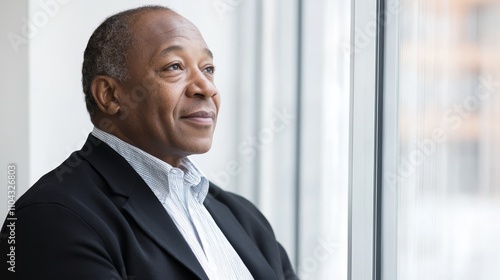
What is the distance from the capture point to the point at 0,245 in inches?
49.8

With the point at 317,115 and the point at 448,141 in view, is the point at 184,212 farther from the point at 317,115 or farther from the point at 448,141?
the point at 317,115

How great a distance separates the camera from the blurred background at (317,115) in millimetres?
1381

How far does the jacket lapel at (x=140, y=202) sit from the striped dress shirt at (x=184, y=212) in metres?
0.03

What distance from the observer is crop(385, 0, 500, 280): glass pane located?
4.20 ft

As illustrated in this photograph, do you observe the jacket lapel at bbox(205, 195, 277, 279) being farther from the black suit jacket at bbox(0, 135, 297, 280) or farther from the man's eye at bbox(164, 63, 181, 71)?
the man's eye at bbox(164, 63, 181, 71)

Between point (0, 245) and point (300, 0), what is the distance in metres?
1.15

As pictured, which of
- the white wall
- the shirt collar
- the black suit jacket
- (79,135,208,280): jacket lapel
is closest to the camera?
the black suit jacket

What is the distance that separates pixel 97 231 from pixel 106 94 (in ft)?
1.13

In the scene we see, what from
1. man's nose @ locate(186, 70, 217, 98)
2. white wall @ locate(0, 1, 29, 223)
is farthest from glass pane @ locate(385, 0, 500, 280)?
white wall @ locate(0, 1, 29, 223)

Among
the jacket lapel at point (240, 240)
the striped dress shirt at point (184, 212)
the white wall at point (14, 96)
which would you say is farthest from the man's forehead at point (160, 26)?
the white wall at point (14, 96)

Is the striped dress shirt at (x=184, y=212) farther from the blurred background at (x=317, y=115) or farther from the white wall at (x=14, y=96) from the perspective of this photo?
the white wall at (x=14, y=96)

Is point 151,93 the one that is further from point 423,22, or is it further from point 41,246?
point 423,22

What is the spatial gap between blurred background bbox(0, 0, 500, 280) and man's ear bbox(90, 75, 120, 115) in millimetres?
611

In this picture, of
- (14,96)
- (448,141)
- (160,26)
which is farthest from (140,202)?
(14,96)
